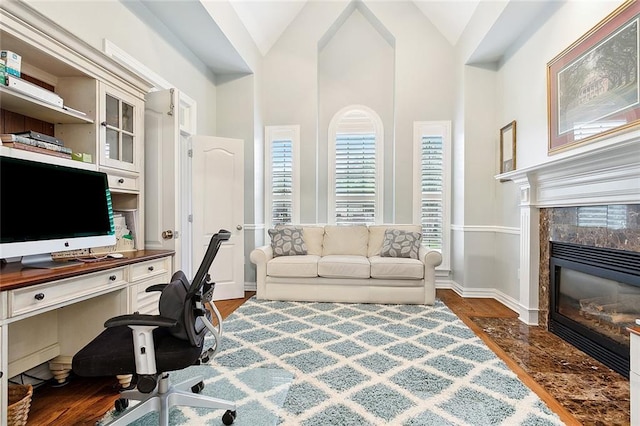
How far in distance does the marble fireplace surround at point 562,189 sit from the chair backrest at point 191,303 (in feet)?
7.72

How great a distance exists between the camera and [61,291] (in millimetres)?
1553

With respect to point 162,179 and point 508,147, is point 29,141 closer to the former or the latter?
point 162,179

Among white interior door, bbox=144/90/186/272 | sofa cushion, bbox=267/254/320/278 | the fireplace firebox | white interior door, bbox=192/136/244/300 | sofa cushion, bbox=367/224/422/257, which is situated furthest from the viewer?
sofa cushion, bbox=367/224/422/257

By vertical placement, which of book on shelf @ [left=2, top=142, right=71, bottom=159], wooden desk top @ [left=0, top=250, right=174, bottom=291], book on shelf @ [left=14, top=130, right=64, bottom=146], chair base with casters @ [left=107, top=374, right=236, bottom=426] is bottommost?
chair base with casters @ [left=107, top=374, right=236, bottom=426]

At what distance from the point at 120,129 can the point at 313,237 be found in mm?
2648

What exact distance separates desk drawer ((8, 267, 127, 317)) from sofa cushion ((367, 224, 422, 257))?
3.03m

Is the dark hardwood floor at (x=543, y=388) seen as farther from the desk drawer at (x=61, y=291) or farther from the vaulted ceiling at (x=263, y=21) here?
the vaulted ceiling at (x=263, y=21)

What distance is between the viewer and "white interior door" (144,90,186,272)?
2.55 meters

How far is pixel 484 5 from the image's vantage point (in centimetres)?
358

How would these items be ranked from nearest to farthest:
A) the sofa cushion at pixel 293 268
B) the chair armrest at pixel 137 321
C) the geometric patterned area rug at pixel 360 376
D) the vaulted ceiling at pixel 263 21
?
1. the chair armrest at pixel 137 321
2. the geometric patterned area rug at pixel 360 376
3. the vaulted ceiling at pixel 263 21
4. the sofa cushion at pixel 293 268

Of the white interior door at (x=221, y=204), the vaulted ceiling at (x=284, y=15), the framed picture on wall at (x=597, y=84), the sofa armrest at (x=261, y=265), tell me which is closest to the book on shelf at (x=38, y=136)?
the white interior door at (x=221, y=204)

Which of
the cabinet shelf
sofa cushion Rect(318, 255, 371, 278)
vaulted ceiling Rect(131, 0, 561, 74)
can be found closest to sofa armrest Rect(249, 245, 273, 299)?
sofa cushion Rect(318, 255, 371, 278)

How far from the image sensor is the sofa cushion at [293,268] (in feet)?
12.4

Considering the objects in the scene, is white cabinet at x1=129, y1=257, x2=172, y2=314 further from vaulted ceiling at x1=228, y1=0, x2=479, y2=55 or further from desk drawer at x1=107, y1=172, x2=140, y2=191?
vaulted ceiling at x1=228, y1=0, x2=479, y2=55
